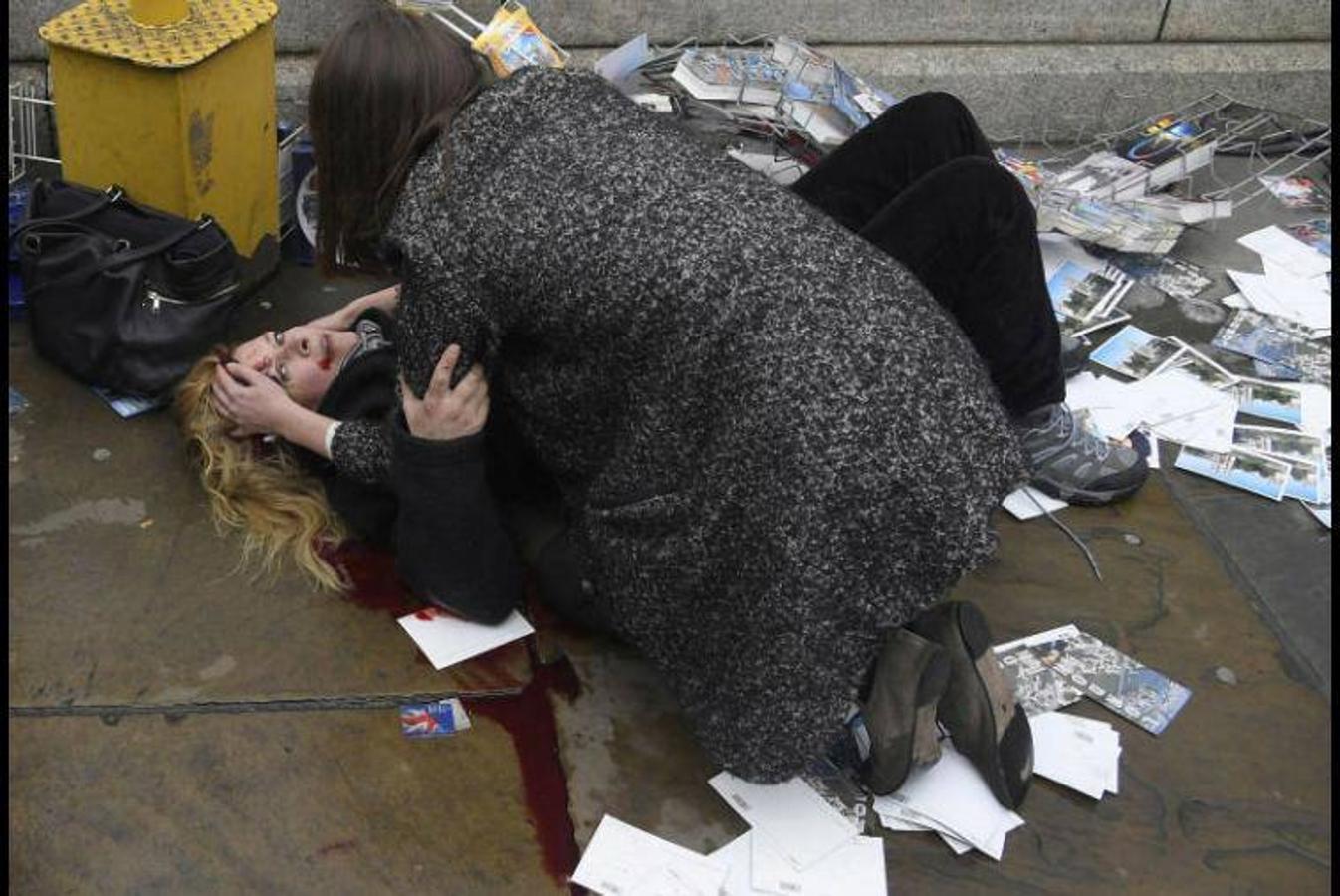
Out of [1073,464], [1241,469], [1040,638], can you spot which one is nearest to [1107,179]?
[1241,469]

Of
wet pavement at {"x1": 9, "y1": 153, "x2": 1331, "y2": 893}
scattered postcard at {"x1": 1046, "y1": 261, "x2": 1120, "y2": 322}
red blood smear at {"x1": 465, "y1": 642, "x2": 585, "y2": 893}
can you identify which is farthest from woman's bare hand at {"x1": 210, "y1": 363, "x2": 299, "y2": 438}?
scattered postcard at {"x1": 1046, "y1": 261, "x2": 1120, "y2": 322}

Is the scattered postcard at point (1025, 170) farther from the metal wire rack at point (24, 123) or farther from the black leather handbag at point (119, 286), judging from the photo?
the metal wire rack at point (24, 123)

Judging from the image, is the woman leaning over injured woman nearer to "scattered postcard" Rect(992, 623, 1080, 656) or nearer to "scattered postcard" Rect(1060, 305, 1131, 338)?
"scattered postcard" Rect(992, 623, 1080, 656)

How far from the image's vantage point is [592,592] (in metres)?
2.66

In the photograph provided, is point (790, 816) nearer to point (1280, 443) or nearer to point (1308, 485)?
point (1308, 485)

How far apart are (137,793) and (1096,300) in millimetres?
2904

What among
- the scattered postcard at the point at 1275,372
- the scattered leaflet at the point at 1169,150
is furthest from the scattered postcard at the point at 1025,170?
the scattered postcard at the point at 1275,372

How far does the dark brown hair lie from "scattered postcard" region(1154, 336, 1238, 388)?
2.30 meters

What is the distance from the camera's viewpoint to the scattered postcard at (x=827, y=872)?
235 cm

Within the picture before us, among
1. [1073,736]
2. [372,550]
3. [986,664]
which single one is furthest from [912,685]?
[372,550]

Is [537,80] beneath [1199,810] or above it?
above

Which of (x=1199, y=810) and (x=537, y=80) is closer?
(x=537, y=80)

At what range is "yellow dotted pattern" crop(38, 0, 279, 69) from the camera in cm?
325

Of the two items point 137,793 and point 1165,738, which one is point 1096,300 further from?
point 137,793
